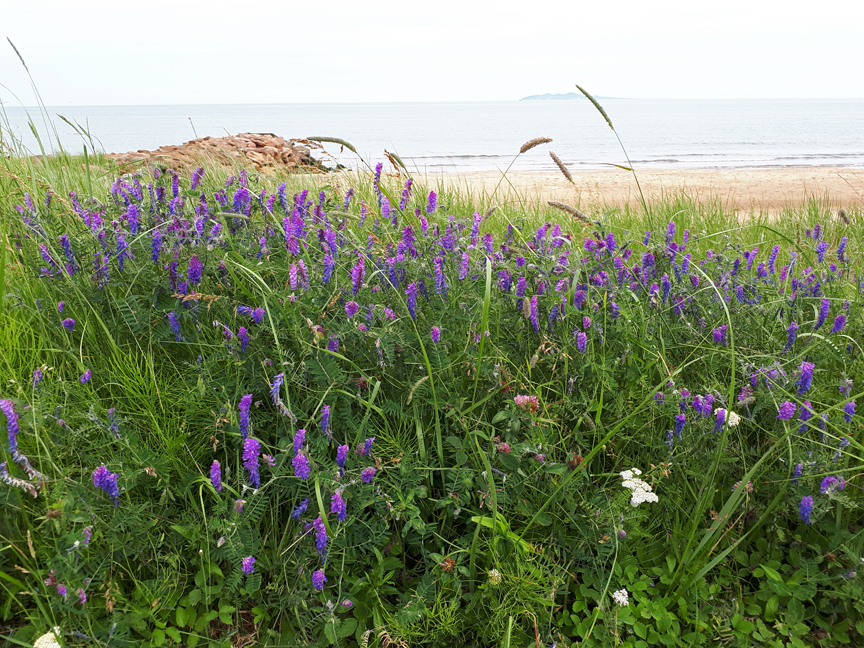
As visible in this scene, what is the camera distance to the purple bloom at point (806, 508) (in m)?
1.68

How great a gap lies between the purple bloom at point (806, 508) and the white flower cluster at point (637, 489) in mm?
448

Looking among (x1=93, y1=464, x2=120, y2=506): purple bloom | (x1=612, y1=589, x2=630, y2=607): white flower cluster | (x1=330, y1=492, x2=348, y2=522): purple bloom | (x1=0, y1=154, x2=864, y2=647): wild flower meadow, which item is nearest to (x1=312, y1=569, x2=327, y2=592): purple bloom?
(x1=0, y1=154, x2=864, y2=647): wild flower meadow

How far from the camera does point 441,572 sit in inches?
64.5

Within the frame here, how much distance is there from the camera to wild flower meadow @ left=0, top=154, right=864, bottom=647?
158 centimetres

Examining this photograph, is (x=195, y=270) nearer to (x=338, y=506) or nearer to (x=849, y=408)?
(x=338, y=506)

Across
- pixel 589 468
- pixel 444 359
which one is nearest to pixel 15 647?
pixel 444 359

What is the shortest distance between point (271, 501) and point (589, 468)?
1067 millimetres

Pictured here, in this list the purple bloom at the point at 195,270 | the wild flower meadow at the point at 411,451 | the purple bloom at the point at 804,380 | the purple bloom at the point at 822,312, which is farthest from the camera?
the purple bloom at the point at 822,312

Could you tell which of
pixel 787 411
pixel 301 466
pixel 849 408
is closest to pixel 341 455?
pixel 301 466

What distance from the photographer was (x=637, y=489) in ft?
5.44

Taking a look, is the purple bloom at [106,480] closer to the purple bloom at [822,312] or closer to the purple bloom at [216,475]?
the purple bloom at [216,475]

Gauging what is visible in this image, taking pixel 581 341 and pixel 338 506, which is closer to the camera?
pixel 338 506

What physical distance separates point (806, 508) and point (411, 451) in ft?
3.94


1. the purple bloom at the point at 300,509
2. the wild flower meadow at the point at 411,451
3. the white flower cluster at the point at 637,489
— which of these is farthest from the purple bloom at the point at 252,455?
the white flower cluster at the point at 637,489
